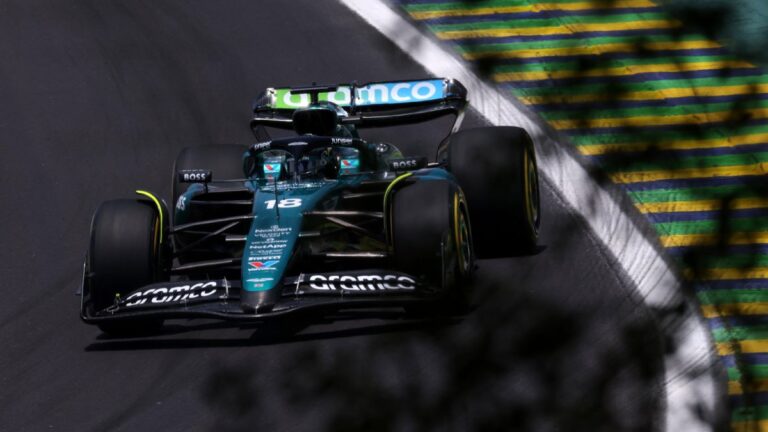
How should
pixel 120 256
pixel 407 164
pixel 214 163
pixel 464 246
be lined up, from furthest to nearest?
pixel 214 163
pixel 407 164
pixel 464 246
pixel 120 256

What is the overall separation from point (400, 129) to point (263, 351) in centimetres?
588

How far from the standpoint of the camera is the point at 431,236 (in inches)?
305

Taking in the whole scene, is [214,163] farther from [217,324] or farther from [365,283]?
[365,283]

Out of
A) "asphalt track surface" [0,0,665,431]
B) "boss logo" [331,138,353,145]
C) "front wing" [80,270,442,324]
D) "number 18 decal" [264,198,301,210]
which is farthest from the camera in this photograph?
"boss logo" [331,138,353,145]

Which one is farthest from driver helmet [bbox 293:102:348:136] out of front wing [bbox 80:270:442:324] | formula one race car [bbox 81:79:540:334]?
front wing [bbox 80:270:442:324]

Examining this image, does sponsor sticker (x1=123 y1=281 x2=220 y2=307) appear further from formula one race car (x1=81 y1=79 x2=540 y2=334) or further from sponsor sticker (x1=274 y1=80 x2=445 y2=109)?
sponsor sticker (x1=274 y1=80 x2=445 y2=109)

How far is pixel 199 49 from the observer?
15.4m

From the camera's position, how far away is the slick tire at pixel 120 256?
803 cm

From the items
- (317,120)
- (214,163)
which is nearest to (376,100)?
(317,120)

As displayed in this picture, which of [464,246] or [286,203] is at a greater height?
[286,203]

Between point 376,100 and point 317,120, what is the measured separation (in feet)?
3.80

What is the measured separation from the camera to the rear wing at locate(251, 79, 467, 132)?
10.0m

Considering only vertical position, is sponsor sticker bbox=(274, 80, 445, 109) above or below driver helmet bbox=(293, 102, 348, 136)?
above

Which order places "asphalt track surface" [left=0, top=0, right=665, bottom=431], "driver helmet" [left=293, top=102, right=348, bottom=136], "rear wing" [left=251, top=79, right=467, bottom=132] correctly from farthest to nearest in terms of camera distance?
"rear wing" [left=251, top=79, right=467, bottom=132], "driver helmet" [left=293, top=102, right=348, bottom=136], "asphalt track surface" [left=0, top=0, right=665, bottom=431]
